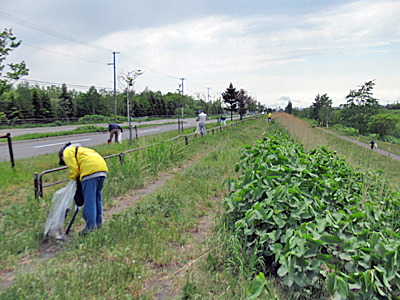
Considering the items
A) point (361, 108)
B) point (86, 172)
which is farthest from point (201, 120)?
point (361, 108)

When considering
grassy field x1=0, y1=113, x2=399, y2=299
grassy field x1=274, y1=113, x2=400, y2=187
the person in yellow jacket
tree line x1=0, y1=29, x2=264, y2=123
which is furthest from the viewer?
tree line x1=0, y1=29, x2=264, y2=123

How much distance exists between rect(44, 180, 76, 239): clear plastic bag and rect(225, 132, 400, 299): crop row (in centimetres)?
233

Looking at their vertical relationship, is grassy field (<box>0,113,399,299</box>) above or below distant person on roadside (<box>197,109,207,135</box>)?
below

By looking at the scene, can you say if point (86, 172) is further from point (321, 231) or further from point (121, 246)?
point (321, 231)

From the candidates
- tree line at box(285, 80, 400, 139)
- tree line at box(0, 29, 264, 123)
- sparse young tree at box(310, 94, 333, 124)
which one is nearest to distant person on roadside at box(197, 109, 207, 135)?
tree line at box(0, 29, 264, 123)

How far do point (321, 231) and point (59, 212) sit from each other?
3360 millimetres

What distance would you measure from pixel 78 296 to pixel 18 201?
3485 mm

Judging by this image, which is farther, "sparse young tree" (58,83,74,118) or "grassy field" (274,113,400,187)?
"sparse young tree" (58,83,74,118)

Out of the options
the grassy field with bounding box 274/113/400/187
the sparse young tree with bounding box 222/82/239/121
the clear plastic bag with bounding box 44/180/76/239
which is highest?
the sparse young tree with bounding box 222/82/239/121

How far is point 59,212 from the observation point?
3.62 m

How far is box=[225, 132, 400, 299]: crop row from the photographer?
216cm

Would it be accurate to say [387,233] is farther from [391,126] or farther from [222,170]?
[391,126]

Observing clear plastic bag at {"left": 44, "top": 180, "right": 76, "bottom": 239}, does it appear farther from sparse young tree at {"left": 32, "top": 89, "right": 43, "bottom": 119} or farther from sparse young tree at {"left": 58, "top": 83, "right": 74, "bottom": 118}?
sparse young tree at {"left": 58, "top": 83, "right": 74, "bottom": 118}

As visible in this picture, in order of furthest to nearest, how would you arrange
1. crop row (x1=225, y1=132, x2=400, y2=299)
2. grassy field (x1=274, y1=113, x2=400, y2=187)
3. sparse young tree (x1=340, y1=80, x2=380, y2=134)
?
sparse young tree (x1=340, y1=80, x2=380, y2=134)
grassy field (x1=274, y1=113, x2=400, y2=187)
crop row (x1=225, y1=132, x2=400, y2=299)
